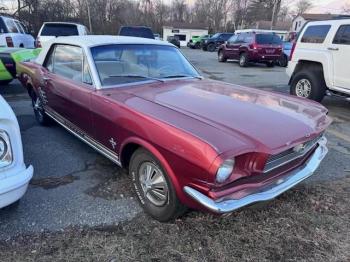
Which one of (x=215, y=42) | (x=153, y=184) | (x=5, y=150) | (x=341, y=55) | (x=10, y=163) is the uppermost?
(x=341, y=55)

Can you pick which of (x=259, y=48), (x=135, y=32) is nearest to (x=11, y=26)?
(x=135, y=32)

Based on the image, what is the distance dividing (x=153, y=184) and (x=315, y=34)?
6.19 meters

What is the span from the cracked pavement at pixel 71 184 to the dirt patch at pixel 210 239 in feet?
0.60

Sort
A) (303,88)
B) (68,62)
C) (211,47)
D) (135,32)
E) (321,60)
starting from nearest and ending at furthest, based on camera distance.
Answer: (68,62) < (321,60) < (303,88) < (135,32) < (211,47)

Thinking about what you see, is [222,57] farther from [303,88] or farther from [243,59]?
[303,88]

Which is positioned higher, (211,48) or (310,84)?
(310,84)

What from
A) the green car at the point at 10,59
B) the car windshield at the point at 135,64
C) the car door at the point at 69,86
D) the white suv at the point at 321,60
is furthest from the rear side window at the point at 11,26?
the white suv at the point at 321,60

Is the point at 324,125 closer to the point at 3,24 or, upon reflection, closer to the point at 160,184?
the point at 160,184

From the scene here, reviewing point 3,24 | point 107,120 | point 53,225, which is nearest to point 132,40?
point 107,120

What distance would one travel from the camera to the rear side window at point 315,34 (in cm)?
725

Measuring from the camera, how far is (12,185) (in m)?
2.59

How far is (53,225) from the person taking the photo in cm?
299

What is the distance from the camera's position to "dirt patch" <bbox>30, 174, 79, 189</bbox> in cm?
368

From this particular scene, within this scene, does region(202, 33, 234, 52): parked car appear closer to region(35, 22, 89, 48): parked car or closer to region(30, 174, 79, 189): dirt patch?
region(35, 22, 89, 48): parked car
